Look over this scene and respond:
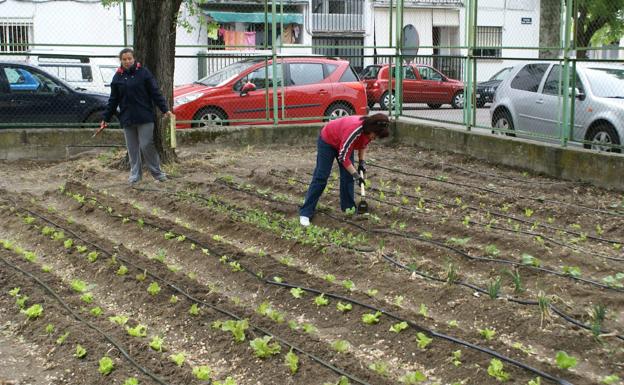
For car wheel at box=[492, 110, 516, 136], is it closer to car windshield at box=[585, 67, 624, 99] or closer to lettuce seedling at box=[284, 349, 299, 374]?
car windshield at box=[585, 67, 624, 99]

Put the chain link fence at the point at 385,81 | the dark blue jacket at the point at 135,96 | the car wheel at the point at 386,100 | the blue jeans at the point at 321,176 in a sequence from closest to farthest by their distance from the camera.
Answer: the blue jeans at the point at 321,176 → the dark blue jacket at the point at 135,96 → the chain link fence at the point at 385,81 → the car wheel at the point at 386,100

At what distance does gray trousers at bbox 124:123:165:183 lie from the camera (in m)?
11.9

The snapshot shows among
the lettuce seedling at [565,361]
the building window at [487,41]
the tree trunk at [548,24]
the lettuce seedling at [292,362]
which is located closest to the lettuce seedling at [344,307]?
the lettuce seedling at [292,362]

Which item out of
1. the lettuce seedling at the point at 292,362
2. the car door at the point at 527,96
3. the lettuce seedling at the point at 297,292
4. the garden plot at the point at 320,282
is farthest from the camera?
the car door at the point at 527,96

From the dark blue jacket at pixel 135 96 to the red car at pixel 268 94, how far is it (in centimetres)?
364

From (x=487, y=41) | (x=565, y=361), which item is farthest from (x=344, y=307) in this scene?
(x=487, y=41)

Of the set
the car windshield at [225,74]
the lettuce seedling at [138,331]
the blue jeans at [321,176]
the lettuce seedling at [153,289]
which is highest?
the car windshield at [225,74]

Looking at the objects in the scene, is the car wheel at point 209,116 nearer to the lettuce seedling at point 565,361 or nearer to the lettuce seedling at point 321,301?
→ the lettuce seedling at point 321,301

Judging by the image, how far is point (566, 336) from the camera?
5965 mm

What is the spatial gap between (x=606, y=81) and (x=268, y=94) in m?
5.98

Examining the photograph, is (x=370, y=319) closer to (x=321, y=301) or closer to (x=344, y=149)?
(x=321, y=301)

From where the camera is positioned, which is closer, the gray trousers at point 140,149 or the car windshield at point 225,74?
the gray trousers at point 140,149

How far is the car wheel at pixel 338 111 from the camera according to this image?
55.4ft

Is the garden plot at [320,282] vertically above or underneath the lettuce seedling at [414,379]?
above
